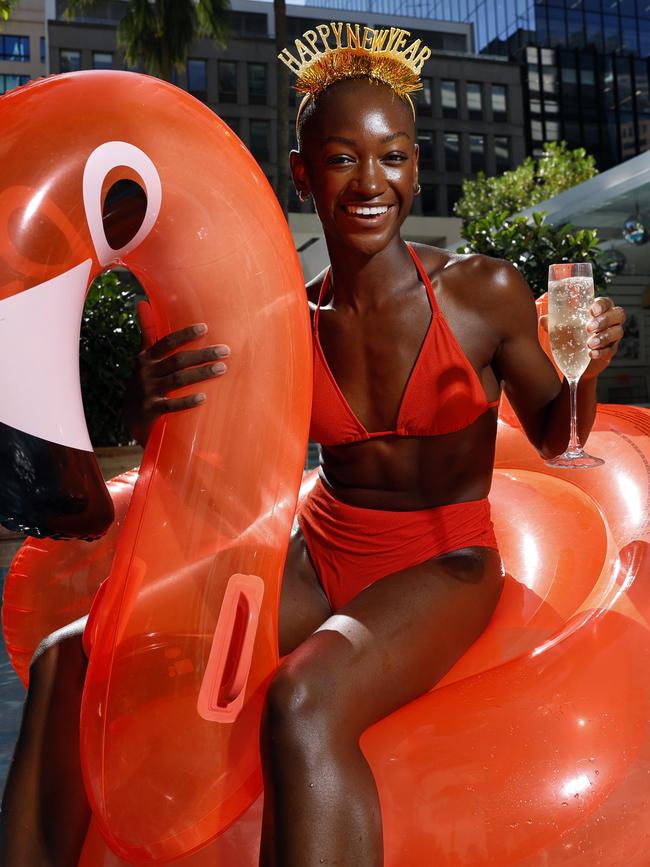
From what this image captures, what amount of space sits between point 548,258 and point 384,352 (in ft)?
19.9

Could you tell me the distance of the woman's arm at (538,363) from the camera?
1.76 meters

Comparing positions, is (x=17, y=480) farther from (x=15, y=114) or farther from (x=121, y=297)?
(x=121, y=297)

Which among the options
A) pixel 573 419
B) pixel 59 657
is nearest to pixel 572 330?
pixel 573 419

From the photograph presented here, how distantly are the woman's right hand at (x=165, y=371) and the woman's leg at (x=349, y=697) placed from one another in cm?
47

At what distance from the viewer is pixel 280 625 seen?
5.89 feet

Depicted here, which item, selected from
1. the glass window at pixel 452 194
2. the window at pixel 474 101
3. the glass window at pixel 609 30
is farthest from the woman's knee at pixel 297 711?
the glass window at pixel 609 30

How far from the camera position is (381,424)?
5.95 feet

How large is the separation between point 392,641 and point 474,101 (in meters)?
46.3

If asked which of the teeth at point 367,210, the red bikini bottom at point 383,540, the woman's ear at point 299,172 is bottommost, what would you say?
the red bikini bottom at point 383,540

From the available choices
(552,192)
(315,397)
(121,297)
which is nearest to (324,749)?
(315,397)

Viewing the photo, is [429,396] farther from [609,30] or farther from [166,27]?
[609,30]

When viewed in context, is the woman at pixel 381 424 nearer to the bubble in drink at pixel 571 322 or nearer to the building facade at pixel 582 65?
the bubble in drink at pixel 571 322

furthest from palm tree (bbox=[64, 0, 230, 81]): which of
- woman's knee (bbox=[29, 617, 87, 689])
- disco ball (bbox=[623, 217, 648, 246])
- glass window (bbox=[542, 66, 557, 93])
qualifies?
glass window (bbox=[542, 66, 557, 93])

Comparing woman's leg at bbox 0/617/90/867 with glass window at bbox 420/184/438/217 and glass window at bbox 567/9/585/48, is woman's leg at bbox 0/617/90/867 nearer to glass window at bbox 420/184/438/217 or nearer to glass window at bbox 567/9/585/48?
glass window at bbox 420/184/438/217
